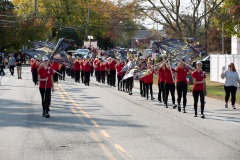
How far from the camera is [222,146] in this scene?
12.0m

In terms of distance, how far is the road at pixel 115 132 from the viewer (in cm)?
1109

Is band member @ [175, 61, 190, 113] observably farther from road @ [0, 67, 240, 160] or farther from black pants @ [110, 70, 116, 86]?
black pants @ [110, 70, 116, 86]

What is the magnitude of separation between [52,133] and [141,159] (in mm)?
3899

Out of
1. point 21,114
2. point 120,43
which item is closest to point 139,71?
point 21,114

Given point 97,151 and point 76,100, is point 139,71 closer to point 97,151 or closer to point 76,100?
point 76,100

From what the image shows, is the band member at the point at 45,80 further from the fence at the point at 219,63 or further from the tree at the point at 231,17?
the fence at the point at 219,63

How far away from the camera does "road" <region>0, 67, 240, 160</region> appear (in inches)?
437

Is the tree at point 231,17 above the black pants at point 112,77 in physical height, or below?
above

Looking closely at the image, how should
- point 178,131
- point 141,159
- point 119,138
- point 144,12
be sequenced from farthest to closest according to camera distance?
point 144,12 < point 178,131 < point 119,138 < point 141,159

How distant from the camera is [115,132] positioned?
13977mm

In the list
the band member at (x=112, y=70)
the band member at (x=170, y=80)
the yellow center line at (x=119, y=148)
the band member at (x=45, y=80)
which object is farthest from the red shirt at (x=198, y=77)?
the band member at (x=112, y=70)

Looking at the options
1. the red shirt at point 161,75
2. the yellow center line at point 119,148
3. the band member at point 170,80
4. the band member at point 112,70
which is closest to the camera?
the yellow center line at point 119,148

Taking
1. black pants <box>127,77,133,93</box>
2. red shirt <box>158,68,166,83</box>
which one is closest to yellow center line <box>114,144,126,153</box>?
red shirt <box>158,68,166,83</box>

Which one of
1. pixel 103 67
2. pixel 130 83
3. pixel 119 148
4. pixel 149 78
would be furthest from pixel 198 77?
pixel 103 67
